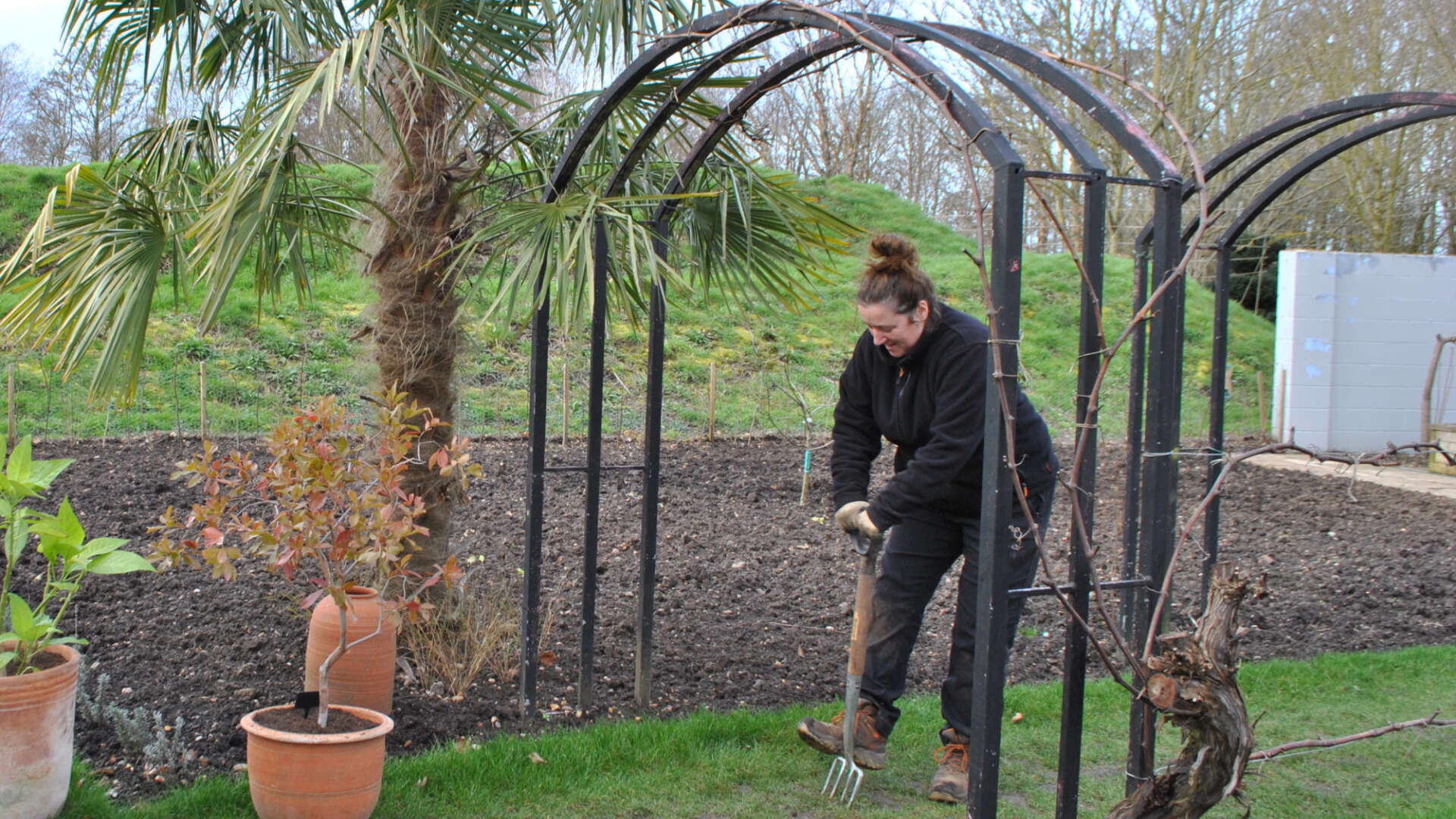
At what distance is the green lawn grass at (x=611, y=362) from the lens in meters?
10.3

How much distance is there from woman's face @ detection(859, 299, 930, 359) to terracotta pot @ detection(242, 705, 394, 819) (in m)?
1.94

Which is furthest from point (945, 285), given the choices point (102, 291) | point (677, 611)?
point (102, 291)

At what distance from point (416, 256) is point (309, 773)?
229 cm

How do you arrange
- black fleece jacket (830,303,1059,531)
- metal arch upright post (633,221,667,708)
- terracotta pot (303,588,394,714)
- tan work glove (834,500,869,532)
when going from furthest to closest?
metal arch upright post (633,221,667,708) < terracotta pot (303,588,394,714) < tan work glove (834,500,869,532) < black fleece jacket (830,303,1059,531)

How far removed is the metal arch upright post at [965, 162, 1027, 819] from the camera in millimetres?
2258

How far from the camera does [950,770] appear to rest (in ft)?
11.3

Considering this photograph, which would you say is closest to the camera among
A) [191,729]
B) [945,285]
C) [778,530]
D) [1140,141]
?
[1140,141]

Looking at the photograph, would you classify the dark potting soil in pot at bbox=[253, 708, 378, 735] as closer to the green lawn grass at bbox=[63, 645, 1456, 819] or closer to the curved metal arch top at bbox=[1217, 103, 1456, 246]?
the green lawn grass at bbox=[63, 645, 1456, 819]

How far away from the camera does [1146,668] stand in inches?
88.8

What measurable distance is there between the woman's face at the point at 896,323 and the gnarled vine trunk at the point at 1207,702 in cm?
129

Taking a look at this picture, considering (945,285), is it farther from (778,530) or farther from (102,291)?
(102,291)

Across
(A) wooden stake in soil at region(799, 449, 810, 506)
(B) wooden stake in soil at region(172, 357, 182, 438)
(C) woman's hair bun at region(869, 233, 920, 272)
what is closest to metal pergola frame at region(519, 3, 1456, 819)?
(C) woman's hair bun at region(869, 233, 920, 272)

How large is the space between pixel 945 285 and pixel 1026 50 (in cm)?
1501

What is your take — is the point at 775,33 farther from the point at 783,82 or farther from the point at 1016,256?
the point at 1016,256
